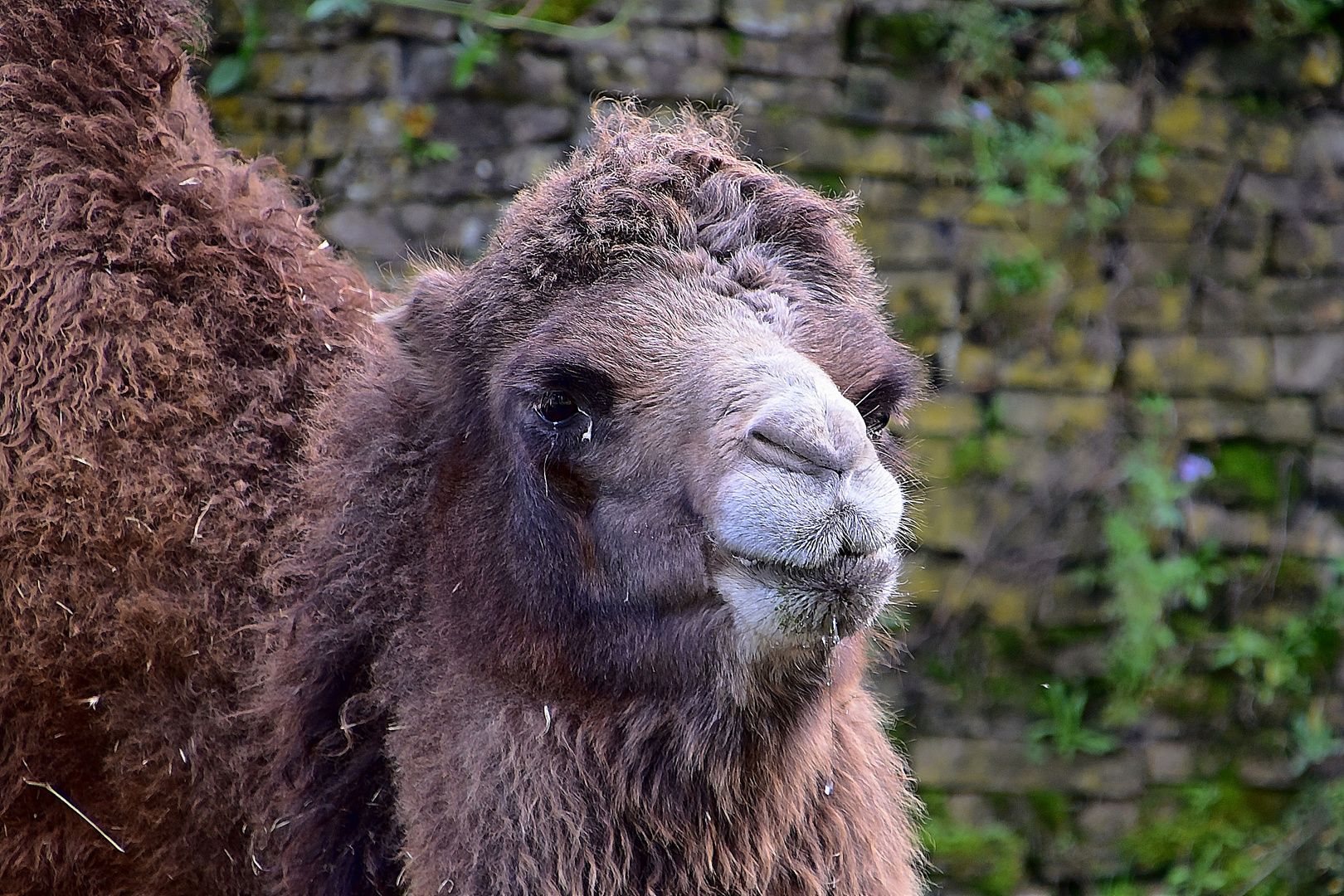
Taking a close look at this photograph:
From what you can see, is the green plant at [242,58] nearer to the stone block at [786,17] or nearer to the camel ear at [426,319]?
the stone block at [786,17]

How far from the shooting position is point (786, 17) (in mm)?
5645

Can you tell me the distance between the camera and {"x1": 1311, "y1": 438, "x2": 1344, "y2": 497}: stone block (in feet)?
20.2

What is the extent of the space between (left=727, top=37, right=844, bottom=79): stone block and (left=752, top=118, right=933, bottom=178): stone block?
0.13 metres

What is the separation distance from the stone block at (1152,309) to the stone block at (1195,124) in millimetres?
661

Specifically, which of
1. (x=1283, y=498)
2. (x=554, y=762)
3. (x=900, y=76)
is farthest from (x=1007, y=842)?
(x=554, y=762)

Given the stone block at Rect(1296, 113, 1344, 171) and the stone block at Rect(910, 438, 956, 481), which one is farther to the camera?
the stone block at Rect(1296, 113, 1344, 171)

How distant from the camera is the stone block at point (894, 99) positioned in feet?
19.0

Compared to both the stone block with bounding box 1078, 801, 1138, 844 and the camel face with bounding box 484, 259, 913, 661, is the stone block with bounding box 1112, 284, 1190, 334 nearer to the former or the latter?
the stone block with bounding box 1078, 801, 1138, 844

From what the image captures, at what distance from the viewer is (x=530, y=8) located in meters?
5.32

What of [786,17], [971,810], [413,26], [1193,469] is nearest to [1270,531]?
[1193,469]

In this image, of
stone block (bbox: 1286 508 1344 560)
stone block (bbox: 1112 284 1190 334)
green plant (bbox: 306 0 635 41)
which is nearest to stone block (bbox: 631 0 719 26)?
green plant (bbox: 306 0 635 41)

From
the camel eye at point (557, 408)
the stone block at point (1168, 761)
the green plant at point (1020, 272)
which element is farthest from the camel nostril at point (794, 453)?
the stone block at point (1168, 761)

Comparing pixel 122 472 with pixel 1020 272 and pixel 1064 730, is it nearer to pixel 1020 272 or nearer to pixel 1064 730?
pixel 1020 272

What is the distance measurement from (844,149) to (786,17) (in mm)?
629
